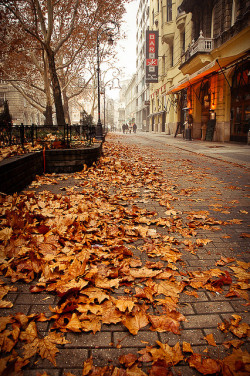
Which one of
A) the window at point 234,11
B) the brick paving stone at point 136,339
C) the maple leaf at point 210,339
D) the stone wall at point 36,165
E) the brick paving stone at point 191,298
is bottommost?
the brick paving stone at point 136,339

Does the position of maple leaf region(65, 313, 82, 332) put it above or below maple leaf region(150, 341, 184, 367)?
above

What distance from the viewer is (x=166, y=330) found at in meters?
1.82

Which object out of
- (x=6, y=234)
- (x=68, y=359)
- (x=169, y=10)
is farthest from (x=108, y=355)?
(x=169, y=10)

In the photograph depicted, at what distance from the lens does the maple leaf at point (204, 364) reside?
1.50 metres

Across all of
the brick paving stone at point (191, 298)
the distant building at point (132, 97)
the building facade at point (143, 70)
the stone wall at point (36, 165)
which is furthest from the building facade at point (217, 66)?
the distant building at point (132, 97)

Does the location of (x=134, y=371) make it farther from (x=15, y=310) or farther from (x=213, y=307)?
(x=15, y=310)

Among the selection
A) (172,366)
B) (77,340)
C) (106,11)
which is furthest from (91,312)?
(106,11)

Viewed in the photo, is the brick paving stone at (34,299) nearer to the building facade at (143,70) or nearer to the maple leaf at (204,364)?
the maple leaf at (204,364)

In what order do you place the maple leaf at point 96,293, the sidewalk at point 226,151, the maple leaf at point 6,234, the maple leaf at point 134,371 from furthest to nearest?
the sidewalk at point 226,151
the maple leaf at point 6,234
the maple leaf at point 96,293
the maple leaf at point 134,371

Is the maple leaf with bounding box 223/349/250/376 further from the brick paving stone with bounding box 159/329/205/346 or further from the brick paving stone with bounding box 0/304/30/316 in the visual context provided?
the brick paving stone with bounding box 0/304/30/316

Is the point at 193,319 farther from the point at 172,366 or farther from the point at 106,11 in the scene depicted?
the point at 106,11

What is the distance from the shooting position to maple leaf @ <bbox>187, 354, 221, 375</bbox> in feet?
4.91

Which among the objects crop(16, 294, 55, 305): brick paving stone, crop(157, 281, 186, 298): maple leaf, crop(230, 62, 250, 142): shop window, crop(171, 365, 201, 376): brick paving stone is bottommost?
crop(171, 365, 201, 376): brick paving stone

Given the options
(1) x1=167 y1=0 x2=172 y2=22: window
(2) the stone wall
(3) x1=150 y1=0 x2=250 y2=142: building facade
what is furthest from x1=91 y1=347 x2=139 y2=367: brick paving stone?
(1) x1=167 y1=0 x2=172 y2=22: window
